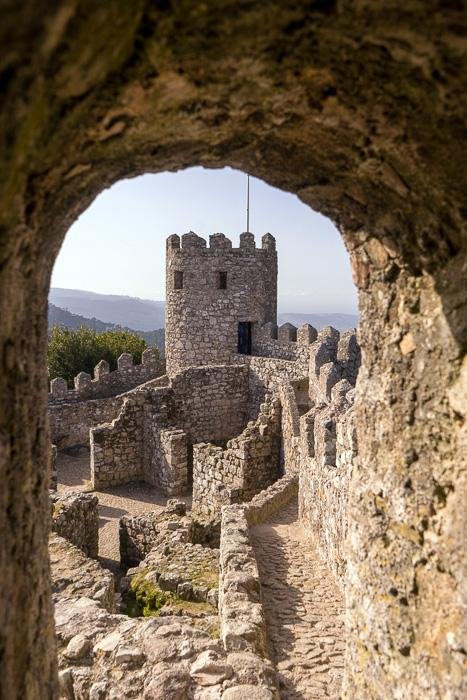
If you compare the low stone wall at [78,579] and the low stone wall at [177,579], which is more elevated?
the low stone wall at [78,579]

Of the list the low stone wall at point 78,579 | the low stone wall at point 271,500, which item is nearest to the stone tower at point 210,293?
the low stone wall at point 271,500

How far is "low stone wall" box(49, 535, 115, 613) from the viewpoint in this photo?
5.13 meters

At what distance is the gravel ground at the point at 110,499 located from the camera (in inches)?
344

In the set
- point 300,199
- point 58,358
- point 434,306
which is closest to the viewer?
point 434,306

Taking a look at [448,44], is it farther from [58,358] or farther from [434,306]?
[58,358]

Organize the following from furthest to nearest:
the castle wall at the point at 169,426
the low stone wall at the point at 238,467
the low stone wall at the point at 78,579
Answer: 1. the castle wall at the point at 169,426
2. the low stone wall at the point at 238,467
3. the low stone wall at the point at 78,579

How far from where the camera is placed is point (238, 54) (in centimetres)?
143

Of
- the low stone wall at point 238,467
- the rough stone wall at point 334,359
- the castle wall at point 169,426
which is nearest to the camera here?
the low stone wall at point 238,467

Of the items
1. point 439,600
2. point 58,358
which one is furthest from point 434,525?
point 58,358

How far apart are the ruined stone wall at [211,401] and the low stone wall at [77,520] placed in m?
4.84

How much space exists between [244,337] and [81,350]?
10032 mm

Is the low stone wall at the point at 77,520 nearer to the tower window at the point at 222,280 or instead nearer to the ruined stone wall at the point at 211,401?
the ruined stone wall at the point at 211,401

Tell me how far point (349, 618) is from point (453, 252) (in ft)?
6.66

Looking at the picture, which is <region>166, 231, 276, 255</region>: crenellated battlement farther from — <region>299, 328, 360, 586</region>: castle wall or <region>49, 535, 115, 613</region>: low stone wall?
<region>49, 535, 115, 613</region>: low stone wall
